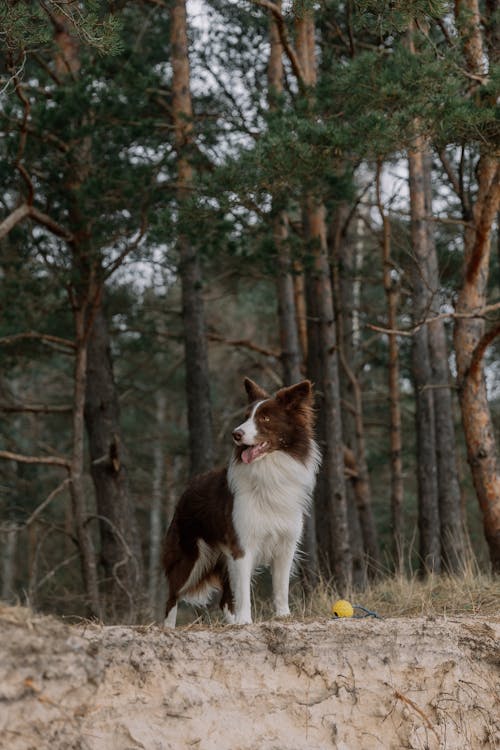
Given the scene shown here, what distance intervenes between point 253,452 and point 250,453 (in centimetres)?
2

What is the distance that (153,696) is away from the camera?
17.3ft

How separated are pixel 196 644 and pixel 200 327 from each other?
9225mm

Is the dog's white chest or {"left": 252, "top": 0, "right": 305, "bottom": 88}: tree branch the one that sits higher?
{"left": 252, "top": 0, "right": 305, "bottom": 88}: tree branch

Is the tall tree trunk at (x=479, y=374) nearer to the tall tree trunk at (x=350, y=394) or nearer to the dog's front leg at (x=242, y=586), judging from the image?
the dog's front leg at (x=242, y=586)

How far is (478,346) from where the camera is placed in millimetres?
9742

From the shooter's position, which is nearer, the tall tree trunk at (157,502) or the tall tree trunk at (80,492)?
the tall tree trunk at (80,492)

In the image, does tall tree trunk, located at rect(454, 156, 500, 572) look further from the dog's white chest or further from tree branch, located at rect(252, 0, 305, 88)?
the dog's white chest

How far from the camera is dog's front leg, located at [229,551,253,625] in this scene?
273 inches

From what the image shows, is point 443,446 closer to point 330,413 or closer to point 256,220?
point 330,413

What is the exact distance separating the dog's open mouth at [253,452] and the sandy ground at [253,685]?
4.49 feet

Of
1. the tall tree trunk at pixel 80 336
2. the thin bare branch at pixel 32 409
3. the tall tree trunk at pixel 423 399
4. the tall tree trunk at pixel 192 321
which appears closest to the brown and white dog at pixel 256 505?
the tall tree trunk at pixel 80 336

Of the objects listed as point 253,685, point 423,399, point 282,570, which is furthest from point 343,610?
point 423,399

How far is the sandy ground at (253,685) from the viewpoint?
4.89 meters

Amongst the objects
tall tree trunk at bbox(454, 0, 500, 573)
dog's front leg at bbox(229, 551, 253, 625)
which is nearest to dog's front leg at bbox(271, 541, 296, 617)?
dog's front leg at bbox(229, 551, 253, 625)
